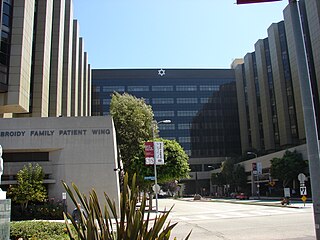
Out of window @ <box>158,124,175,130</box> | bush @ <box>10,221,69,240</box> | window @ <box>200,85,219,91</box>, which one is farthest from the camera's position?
window @ <box>200,85,219,91</box>

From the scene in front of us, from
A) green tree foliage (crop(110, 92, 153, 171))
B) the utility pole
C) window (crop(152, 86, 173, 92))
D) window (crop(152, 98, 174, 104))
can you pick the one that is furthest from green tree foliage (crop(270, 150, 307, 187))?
window (crop(152, 86, 173, 92))

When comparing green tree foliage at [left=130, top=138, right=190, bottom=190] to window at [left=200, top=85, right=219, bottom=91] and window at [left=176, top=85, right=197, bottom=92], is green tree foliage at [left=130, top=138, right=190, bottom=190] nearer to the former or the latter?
window at [left=176, top=85, right=197, bottom=92]

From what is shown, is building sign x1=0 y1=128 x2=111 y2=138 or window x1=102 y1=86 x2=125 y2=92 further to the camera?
window x1=102 y1=86 x2=125 y2=92

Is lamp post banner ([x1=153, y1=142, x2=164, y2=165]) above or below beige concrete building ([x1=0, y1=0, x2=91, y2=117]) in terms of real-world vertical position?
below

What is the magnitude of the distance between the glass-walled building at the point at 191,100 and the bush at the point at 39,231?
94.8 m

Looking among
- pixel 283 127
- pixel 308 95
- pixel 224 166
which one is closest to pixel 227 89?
pixel 224 166

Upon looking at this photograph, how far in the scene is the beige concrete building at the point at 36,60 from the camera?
109ft

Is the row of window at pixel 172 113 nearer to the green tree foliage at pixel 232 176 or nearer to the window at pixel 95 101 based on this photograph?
the window at pixel 95 101

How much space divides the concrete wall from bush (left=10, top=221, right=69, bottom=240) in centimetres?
1768

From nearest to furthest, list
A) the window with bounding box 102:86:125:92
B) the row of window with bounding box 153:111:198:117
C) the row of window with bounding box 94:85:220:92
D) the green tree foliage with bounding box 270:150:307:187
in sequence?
1. the green tree foliage with bounding box 270:150:307:187
2. the window with bounding box 102:86:125:92
3. the row of window with bounding box 94:85:220:92
4. the row of window with bounding box 153:111:198:117

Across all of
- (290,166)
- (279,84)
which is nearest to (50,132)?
(290,166)

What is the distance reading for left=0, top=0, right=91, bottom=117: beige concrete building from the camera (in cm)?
3331

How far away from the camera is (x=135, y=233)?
13.6 feet

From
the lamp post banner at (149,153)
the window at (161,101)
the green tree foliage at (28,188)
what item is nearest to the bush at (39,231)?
the green tree foliage at (28,188)
